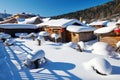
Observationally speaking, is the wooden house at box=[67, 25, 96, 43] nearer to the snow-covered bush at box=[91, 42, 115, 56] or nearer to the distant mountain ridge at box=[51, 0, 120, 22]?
the snow-covered bush at box=[91, 42, 115, 56]

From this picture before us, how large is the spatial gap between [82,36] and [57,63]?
1604cm

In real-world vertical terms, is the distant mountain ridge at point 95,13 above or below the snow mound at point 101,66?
above

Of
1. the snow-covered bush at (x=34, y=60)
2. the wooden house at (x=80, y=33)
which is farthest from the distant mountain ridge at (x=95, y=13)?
the snow-covered bush at (x=34, y=60)

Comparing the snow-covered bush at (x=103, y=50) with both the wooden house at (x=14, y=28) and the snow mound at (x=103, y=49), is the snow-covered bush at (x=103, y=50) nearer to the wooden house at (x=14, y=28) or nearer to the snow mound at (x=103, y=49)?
the snow mound at (x=103, y=49)

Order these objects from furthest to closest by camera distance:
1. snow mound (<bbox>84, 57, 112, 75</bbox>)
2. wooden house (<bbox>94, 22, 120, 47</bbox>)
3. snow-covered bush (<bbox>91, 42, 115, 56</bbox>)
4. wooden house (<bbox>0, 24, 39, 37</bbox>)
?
wooden house (<bbox>0, 24, 39, 37</bbox>) < wooden house (<bbox>94, 22, 120, 47</bbox>) < snow-covered bush (<bbox>91, 42, 115, 56</bbox>) < snow mound (<bbox>84, 57, 112, 75</bbox>)

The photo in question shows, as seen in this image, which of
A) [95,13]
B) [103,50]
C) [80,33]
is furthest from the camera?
[95,13]

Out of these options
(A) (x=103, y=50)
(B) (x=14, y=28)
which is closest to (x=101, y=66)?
(A) (x=103, y=50)

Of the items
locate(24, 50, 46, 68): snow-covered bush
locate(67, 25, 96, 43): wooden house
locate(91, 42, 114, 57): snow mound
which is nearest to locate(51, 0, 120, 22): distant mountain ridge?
locate(67, 25, 96, 43): wooden house

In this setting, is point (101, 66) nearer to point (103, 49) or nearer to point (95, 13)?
point (103, 49)

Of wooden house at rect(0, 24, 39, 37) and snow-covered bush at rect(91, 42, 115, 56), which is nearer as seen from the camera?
snow-covered bush at rect(91, 42, 115, 56)

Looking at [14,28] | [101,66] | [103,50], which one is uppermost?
[14,28]

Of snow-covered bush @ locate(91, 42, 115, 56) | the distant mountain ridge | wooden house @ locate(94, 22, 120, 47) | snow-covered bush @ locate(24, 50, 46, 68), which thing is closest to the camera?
snow-covered bush @ locate(24, 50, 46, 68)

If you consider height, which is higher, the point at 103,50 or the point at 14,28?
the point at 14,28

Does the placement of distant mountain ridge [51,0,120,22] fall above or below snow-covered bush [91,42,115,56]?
above
